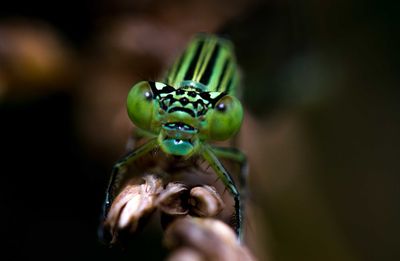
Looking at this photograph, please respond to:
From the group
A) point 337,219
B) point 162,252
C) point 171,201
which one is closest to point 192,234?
point 171,201

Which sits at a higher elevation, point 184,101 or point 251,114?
point 251,114

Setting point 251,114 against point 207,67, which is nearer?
point 207,67

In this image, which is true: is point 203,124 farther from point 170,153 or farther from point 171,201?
point 171,201

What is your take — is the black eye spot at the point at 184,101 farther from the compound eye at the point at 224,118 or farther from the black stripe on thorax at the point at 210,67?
the black stripe on thorax at the point at 210,67

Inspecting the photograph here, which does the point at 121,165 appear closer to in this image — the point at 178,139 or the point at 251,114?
the point at 178,139

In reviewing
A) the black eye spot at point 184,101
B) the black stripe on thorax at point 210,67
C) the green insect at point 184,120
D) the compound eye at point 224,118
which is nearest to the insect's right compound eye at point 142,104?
the green insect at point 184,120

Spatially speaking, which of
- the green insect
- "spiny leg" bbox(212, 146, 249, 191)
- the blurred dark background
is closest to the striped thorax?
the green insect

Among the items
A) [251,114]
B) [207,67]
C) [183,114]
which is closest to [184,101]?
[183,114]

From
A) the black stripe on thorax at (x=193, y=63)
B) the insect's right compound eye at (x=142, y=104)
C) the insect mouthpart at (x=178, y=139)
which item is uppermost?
the black stripe on thorax at (x=193, y=63)
